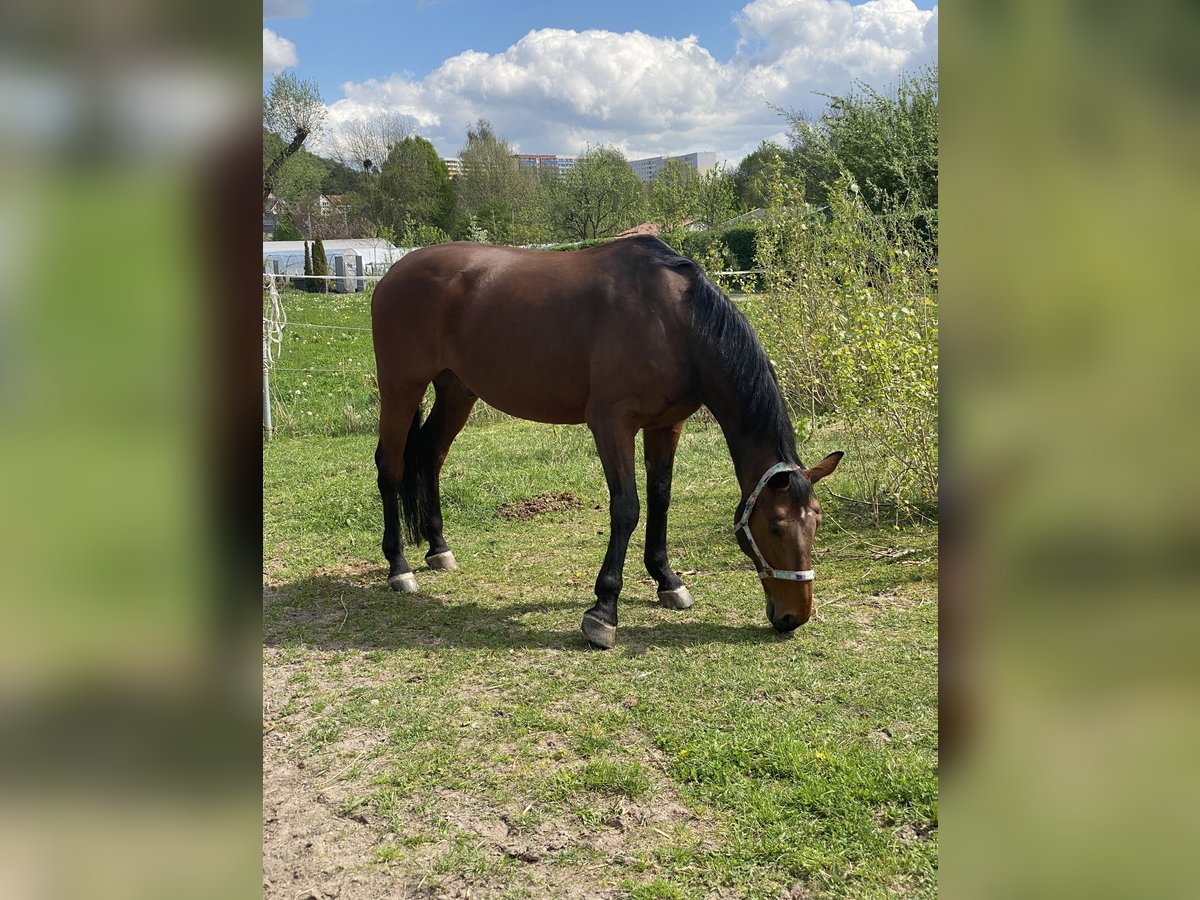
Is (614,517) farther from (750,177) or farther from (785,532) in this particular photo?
(750,177)

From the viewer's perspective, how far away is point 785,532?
407cm

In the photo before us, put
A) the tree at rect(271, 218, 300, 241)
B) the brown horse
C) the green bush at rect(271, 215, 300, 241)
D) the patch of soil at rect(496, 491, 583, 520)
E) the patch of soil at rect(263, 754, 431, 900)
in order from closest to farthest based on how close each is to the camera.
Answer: the patch of soil at rect(263, 754, 431, 900) → the brown horse → the patch of soil at rect(496, 491, 583, 520) → the tree at rect(271, 218, 300, 241) → the green bush at rect(271, 215, 300, 241)

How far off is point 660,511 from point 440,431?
165cm

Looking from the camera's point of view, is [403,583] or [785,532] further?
[403,583]

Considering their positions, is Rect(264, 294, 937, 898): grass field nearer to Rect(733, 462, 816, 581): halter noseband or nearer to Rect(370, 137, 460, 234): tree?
Rect(733, 462, 816, 581): halter noseband

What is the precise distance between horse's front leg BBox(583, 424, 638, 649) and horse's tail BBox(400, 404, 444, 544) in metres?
1.56

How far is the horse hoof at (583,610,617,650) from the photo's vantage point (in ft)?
14.0

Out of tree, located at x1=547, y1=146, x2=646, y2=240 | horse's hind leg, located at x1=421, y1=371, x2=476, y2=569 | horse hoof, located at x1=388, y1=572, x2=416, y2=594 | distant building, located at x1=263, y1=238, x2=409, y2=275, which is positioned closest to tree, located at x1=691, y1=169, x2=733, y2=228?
tree, located at x1=547, y1=146, x2=646, y2=240

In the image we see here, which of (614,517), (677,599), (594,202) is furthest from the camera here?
(594,202)

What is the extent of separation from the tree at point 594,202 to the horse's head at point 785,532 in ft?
144


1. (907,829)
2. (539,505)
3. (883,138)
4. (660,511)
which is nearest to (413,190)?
(883,138)
